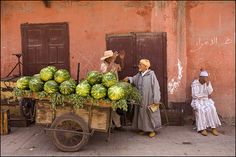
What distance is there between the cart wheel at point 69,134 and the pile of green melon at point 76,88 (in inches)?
14.4

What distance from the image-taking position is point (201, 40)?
9336 millimetres

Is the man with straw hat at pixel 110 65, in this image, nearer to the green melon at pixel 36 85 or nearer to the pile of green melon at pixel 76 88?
the pile of green melon at pixel 76 88

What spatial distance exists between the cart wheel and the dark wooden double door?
8.50 feet

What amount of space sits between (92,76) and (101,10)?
9.83 ft

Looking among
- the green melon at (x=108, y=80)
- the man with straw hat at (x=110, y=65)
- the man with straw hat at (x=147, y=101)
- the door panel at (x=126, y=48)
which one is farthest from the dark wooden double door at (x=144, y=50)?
the green melon at (x=108, y=80)

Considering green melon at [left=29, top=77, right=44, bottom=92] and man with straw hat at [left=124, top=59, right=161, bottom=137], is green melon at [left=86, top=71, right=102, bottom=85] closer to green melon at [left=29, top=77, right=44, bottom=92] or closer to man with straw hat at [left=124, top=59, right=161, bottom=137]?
green melon at [left=29, top=77, right=44, bottom=92]

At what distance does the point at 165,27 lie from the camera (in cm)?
928

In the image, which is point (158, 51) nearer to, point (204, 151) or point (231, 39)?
point (231, 39)

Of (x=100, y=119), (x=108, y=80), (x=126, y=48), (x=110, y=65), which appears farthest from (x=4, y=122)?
(x=126, y=48)

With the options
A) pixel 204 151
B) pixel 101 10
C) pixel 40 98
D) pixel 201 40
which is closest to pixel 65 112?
pixel 40 98

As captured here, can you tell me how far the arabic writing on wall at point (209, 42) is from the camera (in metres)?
9.27

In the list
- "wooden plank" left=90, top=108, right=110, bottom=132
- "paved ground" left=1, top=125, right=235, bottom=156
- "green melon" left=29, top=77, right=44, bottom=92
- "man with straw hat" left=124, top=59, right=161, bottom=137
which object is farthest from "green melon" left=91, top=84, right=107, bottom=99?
"man with straw hat" left=124, top=59, right=161, bottom=137

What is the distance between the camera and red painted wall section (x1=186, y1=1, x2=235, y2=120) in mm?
9273

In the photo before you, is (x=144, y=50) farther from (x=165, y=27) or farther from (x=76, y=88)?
(x=76, y=88)
